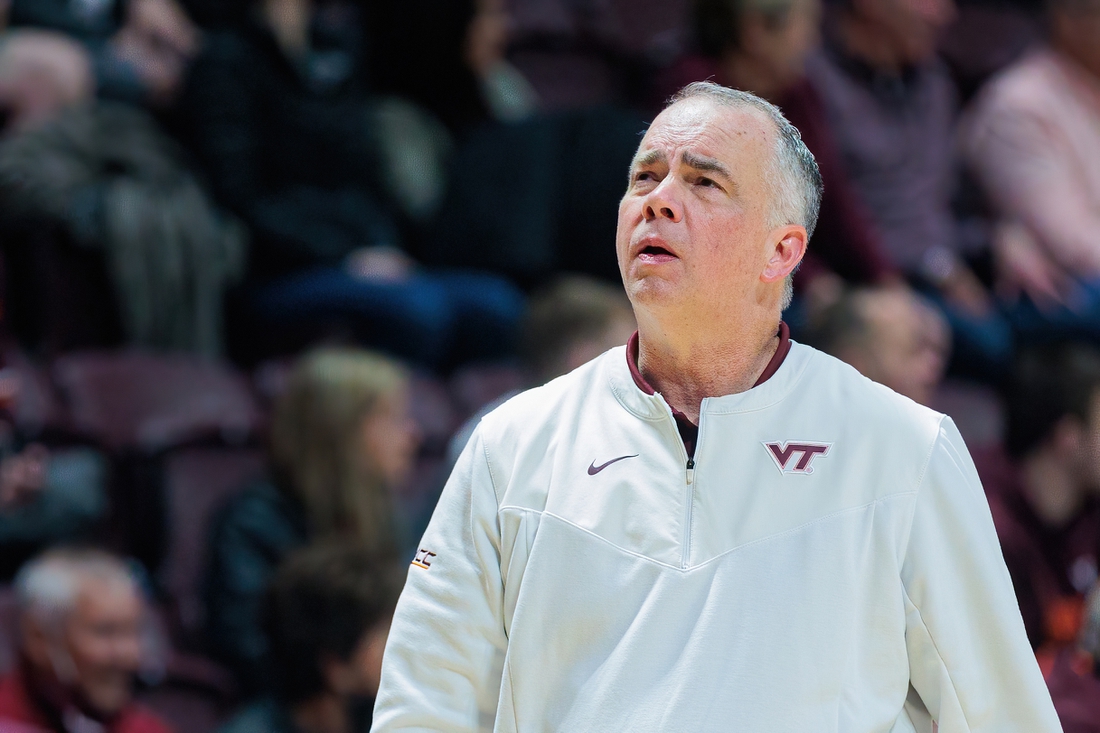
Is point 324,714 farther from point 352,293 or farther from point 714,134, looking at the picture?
point 714,134

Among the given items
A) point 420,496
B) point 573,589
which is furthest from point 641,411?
point 420,496

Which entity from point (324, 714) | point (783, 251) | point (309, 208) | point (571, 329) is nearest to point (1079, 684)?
point (783, 251)

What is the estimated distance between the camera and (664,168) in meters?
1.67

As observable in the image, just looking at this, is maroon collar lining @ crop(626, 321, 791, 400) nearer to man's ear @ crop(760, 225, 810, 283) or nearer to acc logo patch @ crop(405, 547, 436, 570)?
man's ear @ crop(760, 225, 810, 283)

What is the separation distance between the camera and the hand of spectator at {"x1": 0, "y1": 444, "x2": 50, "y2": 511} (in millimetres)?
3238

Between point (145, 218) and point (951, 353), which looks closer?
point (145, 218)

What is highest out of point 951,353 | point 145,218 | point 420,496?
point 145,218

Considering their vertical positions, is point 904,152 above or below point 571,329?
above

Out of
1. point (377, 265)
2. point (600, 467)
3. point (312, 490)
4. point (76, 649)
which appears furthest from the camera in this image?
point (377, 265)

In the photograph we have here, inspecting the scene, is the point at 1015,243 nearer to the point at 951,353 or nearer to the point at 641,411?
the point at 951,353

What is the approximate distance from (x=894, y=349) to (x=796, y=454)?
2.01m

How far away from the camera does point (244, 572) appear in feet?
10.6

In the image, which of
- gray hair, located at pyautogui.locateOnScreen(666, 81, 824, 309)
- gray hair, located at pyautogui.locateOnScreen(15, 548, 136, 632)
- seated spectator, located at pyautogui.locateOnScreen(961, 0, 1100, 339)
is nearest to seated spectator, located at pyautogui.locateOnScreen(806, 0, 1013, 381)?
seated spectator, located at pyautogui.locateOnScreen(961, 0, 1100, 339)

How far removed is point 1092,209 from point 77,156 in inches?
122
